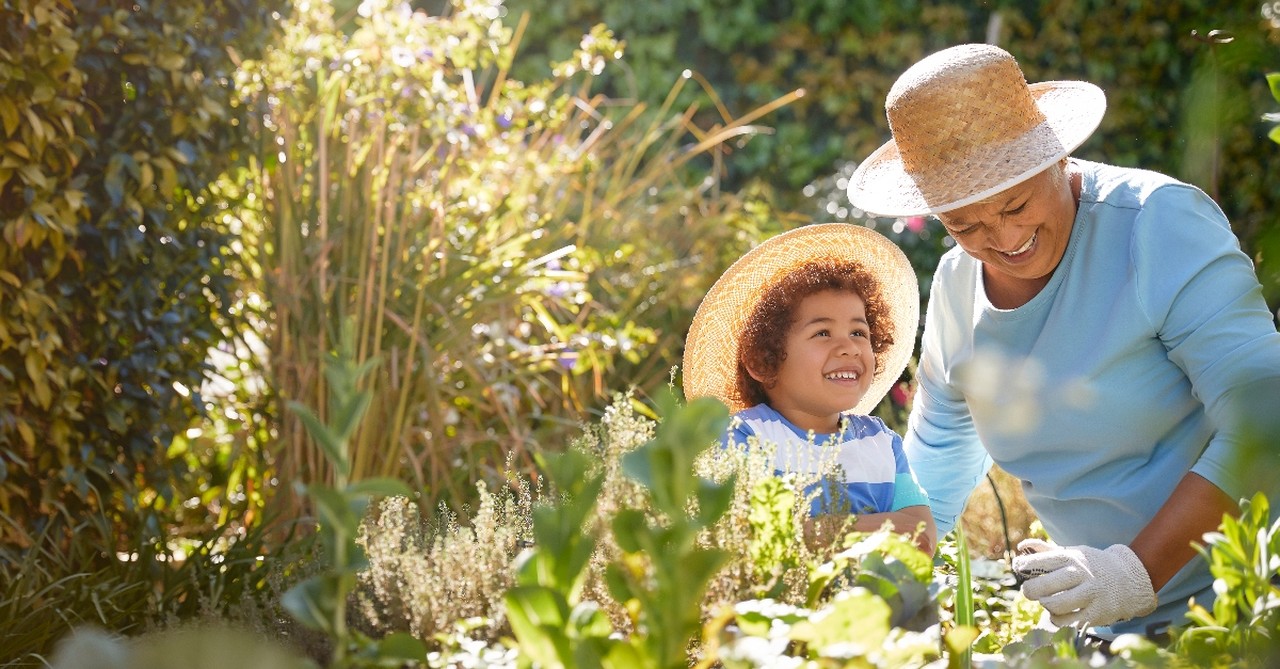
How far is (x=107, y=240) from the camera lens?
9.46ft

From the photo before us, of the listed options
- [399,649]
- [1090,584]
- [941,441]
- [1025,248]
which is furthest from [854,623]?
[941,441]

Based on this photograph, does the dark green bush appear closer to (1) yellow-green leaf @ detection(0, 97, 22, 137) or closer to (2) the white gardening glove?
(1) yellow-green leaf @ detection(0, 97, 22, 137)

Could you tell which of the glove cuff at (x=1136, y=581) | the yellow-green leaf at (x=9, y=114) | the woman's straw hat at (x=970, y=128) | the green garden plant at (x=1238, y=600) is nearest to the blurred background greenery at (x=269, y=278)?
the yellow-green leaf at (x=9, y=114)

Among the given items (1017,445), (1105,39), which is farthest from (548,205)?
(1105,39)

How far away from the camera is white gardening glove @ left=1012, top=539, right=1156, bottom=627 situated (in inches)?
67.2

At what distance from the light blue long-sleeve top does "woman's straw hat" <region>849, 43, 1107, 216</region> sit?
0.18 m

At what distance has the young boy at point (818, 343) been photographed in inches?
99.1

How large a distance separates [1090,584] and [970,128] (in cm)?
77

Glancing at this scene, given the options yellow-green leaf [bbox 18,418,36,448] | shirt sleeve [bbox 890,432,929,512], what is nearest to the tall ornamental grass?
yellow-green leaf [bbox 18,418,36,448]

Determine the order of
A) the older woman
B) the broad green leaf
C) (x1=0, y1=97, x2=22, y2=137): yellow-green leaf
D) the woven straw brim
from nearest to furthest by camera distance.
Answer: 1. the broad green leaf
2. the older woman
3. the woven straw brim
4. (x1=0, y1=97, x2=22, y2=137): yellow-green leaf

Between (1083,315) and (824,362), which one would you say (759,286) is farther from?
(1083,315)

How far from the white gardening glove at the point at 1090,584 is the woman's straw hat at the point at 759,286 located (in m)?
0.87

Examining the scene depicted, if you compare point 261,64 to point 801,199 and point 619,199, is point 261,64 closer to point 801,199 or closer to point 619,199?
point 619,199

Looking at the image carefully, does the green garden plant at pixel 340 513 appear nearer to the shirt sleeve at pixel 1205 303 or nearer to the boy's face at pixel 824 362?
the shirt sleeve at pixel 1205 303
